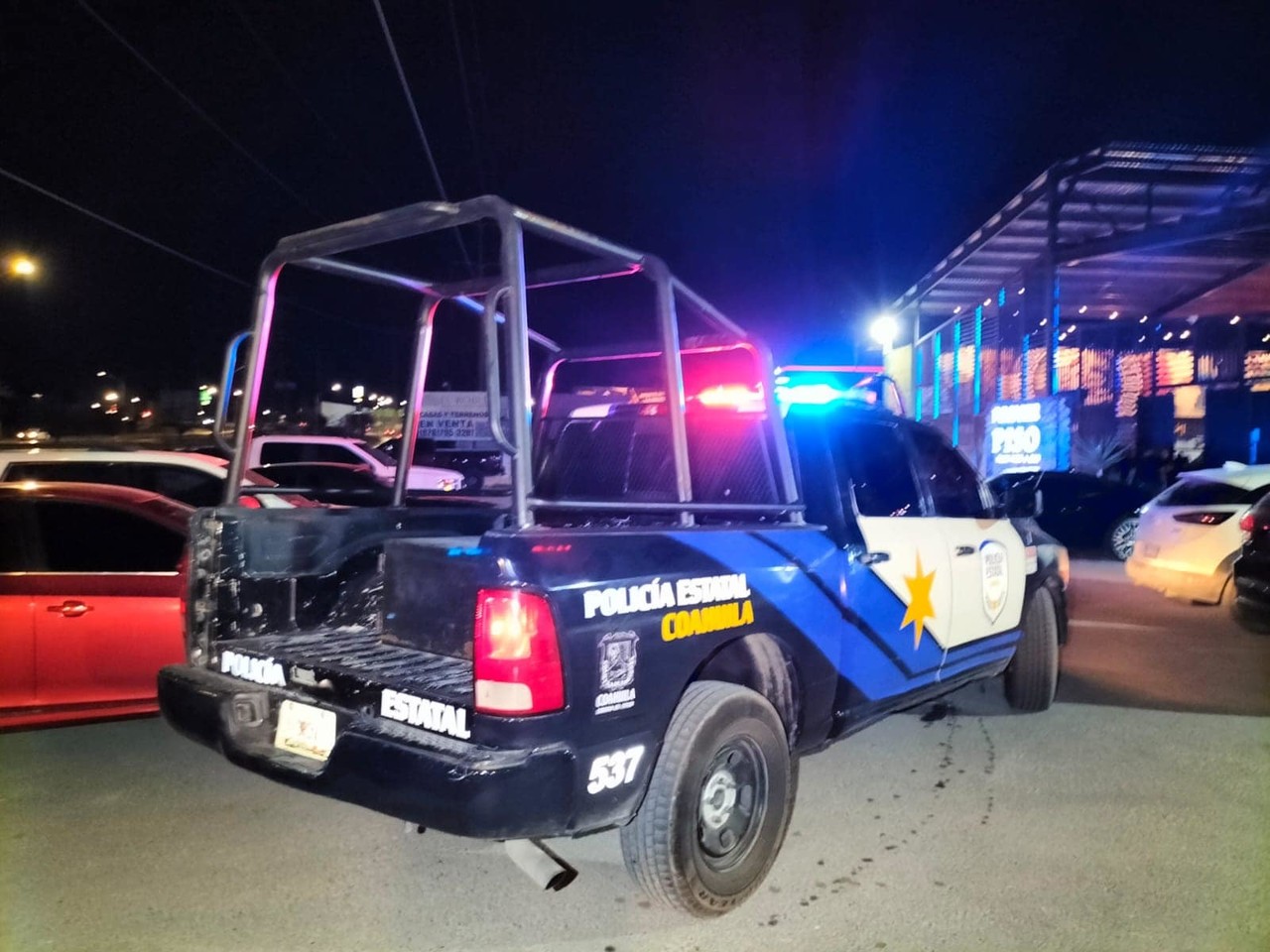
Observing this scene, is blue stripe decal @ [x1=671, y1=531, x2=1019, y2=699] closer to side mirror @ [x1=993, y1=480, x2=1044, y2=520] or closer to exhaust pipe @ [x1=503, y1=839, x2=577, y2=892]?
side mirror @ [x1=993, y1=480, x2=1044, y2=520]

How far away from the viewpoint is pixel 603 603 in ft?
9.94

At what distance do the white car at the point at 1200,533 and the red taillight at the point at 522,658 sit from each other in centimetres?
819

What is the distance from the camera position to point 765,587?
3.74 m

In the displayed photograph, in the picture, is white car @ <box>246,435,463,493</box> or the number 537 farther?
white car @ <box>246,435,463,493</box>

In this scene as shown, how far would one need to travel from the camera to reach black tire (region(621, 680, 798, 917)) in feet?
10.7

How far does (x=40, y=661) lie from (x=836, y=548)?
4.02 meters

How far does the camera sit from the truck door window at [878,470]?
4.69 m

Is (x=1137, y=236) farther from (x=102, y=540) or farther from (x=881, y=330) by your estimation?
(x=102, y=540)

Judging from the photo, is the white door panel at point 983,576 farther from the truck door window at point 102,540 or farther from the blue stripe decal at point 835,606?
the truck door window at point 102,540

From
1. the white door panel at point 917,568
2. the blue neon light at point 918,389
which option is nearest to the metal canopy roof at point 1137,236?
the blue neon light at point 918,389

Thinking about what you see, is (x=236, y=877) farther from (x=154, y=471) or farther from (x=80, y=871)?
(x=154, y=471)

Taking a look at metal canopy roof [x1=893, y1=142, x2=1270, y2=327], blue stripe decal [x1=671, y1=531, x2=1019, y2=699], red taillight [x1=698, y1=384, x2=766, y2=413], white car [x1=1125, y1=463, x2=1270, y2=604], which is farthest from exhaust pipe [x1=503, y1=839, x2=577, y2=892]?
metal canopy roof [x1=893, y1=142, x2=1270, y2=327]

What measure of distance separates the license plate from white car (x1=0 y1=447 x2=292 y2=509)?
8.90 feet

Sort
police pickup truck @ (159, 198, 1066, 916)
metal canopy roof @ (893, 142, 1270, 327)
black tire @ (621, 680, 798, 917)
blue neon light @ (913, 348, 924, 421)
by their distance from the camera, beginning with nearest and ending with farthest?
police pickup truck @ (159, 198, 1066, 916) → black tire @ (621, 680, 798, 917) → metal canopy roof @ (893, 142, 1270, 327) → blue neon light @ (913, 348, 924, 421)
